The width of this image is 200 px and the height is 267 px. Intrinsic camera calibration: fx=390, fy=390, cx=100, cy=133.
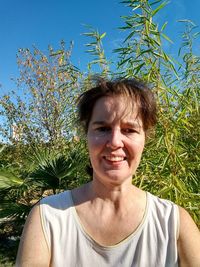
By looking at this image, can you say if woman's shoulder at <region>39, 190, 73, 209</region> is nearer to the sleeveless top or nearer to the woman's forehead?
the sleeveless top

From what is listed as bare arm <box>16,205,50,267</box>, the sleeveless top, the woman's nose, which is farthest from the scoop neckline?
the woman's nose

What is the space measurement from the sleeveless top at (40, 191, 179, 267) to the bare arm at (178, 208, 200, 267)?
2 centimetres

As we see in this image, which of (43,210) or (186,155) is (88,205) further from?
(186,155)

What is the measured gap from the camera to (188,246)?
138cm

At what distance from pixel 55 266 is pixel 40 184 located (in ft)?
13.8

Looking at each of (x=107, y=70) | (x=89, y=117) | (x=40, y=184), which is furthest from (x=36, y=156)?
(x=89, y=117)

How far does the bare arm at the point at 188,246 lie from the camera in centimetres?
138

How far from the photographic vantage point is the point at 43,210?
4.76 feet

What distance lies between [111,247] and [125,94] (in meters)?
0.58

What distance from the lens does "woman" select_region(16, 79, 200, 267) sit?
1.40m

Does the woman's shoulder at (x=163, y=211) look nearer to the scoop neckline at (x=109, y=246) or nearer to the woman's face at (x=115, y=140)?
the scoop neckline at (x=109, y=246)


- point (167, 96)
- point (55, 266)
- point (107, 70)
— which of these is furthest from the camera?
point (107, 70)

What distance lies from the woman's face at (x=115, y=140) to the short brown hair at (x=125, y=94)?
0.14 feet

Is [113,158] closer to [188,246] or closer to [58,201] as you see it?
[58,201]
